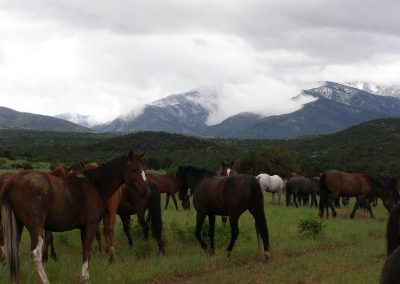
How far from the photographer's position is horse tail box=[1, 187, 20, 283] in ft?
25.7

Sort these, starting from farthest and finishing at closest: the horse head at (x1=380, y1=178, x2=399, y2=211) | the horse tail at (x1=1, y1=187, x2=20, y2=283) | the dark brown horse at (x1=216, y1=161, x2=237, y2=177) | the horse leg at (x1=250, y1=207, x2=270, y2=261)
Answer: the horse head at (x1=380, y1=178, x2=399, y2=211), the dark brown horse at (x1=216, y1=161, x2=237, y2=177), the horse leg at (x1=250, y1=207, x2=270, y2=261), the horse tail at (x1=1, y1=187, x2=20, y2=283)

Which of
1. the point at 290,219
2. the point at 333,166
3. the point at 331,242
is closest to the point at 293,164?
the point at 333,166

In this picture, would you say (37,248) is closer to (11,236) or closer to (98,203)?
(11,236)

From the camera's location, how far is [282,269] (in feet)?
33.4

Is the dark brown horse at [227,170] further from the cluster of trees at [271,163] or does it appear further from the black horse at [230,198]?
the cluster of trees at [271,163]

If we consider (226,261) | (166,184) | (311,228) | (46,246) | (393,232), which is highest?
(393,232)

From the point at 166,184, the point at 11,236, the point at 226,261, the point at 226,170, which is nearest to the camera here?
the point at 11,236

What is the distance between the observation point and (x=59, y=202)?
8367 mm

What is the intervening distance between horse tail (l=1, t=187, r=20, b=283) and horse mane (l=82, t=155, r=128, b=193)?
1668mm

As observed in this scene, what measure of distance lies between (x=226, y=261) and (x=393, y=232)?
18.3ft

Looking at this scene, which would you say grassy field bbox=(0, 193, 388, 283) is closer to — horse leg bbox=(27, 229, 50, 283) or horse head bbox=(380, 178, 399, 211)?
horse leg bbox=(27, 229, 50, 283)

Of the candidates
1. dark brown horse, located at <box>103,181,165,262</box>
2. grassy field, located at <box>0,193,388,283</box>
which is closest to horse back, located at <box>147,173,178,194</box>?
grassy field, located at <box>0,193,388,283</box>

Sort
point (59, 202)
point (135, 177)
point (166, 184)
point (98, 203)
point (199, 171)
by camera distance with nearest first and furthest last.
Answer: point (59, 202), point (98, 203), point (135, 177), point (199, 171), point (166, 184)

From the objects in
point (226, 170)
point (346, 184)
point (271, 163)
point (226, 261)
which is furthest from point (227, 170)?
point (271, 163)
